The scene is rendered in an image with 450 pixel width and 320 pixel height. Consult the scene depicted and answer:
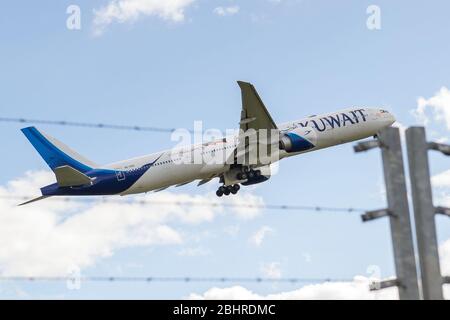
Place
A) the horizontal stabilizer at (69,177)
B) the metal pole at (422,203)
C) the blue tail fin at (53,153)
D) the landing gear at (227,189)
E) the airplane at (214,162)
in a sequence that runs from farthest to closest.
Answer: the landing gear at (227,189) → the blue tail fin at (53,153) → the airplane at (214,162) → the horizontal stabilizer at (69,177) → the metal pole at (422,203)

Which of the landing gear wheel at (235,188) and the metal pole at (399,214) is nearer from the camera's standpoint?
the metal pole at (399,214)

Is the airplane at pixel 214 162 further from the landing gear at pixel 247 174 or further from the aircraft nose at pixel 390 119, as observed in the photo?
the aircraft nose at pixel 390 119

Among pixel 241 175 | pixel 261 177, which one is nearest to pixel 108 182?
pixel 241 175

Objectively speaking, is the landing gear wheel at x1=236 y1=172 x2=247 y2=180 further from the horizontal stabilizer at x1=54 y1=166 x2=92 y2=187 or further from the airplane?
the horizontal stabilizer at x1=54 y1=166 x2=92 y2=187

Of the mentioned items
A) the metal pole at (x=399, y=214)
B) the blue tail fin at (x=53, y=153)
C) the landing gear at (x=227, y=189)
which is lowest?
the metal pole at (x=399, y=214)

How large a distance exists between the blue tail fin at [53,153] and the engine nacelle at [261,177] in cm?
1328

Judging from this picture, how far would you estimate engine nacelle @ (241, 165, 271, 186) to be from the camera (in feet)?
211

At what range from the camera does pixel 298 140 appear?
201 ft

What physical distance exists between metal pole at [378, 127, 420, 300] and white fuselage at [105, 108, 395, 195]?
45753 millimetres

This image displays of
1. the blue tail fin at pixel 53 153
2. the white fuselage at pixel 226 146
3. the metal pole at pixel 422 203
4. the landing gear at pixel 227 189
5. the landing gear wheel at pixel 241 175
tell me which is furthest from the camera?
the landing gear at pixel 227 189

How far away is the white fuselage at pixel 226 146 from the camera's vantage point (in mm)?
59156

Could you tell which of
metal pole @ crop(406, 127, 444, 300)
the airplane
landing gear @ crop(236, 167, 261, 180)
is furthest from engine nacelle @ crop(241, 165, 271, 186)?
metal pole @ crop(406, 127, 444, 300)

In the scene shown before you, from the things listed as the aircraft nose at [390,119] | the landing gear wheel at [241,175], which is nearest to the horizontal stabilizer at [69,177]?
the landing gear wheel at [241,175]
